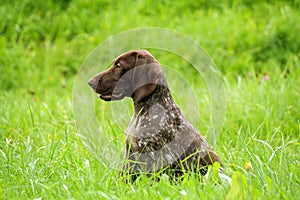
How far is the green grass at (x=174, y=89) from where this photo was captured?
3387 millimetres

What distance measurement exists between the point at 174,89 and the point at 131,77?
2.73 metres

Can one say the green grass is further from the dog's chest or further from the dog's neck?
the dog's neck

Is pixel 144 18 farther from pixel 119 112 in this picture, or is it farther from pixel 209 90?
pixel 119 112

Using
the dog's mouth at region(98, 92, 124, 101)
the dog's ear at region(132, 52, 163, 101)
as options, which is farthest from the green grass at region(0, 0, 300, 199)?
the dog's ear at region(132, 52, 163, 101)

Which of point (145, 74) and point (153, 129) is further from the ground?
point (145, 74)

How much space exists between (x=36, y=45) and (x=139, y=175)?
5.73 m

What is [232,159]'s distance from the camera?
379 centimetres

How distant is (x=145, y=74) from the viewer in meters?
3.53

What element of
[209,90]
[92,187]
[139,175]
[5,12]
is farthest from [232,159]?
[5,12]

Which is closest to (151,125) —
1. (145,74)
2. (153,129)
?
(153,129)

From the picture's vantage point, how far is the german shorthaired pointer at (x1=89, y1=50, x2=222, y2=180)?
11.5 ft

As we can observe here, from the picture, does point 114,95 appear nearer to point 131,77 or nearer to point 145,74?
point 131,77

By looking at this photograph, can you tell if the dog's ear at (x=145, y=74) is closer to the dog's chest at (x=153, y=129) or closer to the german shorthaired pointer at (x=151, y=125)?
the german shorthaired pointer at (x=151, y=125)

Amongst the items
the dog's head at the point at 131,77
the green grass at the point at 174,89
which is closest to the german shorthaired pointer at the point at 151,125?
the dog's head at the point at 131,77
